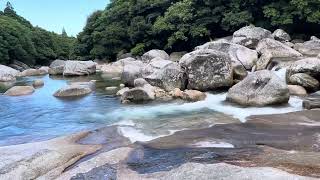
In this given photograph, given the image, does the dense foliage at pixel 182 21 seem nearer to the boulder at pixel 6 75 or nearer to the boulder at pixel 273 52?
the boulder at pixel 273 52

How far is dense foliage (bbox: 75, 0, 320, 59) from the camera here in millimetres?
40375

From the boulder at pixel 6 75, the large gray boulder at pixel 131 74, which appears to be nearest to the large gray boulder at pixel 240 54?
the large gray boulder at pixel 131 74

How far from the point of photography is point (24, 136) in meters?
16.0

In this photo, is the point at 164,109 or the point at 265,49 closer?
Result: the point at 164,109

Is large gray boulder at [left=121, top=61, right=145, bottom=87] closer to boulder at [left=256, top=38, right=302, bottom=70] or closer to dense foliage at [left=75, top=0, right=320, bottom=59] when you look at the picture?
boulder at [left=256, top=38, right=302, bottom=70]

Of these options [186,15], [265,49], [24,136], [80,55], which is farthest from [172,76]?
[80,55]

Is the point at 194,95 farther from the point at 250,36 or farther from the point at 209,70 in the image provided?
the point at 250,36

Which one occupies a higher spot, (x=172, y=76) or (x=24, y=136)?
(x=172, y=76)

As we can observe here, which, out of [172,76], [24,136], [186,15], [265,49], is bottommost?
[24,136]

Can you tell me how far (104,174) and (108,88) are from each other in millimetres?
18933

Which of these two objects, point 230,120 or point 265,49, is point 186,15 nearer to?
point 265,49

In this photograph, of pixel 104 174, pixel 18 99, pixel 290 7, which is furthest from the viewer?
pixel 290 7

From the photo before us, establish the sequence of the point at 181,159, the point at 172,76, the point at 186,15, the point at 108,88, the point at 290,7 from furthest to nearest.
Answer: the point at 186,15 < the point at 290,7 < the point at 108,88 < the point at 172,76 < the point at 181,159

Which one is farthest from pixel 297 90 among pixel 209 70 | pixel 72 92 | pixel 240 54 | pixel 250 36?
pixel 72 92
